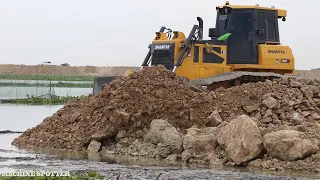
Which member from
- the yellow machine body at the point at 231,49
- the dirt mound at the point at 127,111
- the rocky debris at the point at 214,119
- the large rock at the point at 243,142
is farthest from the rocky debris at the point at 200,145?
the yellow machine body at the point at 231,49

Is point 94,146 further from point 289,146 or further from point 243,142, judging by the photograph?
point 289,146

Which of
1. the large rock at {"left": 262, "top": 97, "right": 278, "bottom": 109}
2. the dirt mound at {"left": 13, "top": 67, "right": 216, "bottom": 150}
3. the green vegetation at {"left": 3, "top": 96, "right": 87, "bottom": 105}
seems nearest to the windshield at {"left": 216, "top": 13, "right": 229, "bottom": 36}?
the dirt mound at {"left": 13, "top": 67, "right": 216, "bottom": 150}

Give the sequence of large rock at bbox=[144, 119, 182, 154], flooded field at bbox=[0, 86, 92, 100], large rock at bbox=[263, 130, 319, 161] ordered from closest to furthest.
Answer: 1. large rock at bbox=[263, 130, 319, 161]
2. large rock at bbox=[144, 119, 182, 154]
3. flooded field at bbox=[0, 86, 92, 100]

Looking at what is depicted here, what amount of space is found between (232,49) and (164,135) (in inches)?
218

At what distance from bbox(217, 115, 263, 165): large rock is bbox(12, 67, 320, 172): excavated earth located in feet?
0.07

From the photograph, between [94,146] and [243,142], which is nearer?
[243,142]

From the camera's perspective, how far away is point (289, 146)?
51.8 ft

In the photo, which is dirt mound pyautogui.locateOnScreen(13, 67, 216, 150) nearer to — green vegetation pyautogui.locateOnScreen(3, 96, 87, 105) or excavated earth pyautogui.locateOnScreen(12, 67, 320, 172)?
excavated earth pyautogui.locateOnScreen(12, 67, 320, 172)

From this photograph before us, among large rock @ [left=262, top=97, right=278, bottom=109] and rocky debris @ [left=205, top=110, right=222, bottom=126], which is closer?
rocky debris @ [left=205, top=110, right=222, bottom=126]

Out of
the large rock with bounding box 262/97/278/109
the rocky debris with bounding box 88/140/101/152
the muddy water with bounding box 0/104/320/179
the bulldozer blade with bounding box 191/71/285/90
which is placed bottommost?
the muddy water with bounding box 0/104/320/179

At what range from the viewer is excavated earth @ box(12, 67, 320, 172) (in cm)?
1589

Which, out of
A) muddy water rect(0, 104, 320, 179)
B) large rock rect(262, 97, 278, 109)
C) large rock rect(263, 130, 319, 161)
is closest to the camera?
muddy water rect(0, 104, 320, 179)

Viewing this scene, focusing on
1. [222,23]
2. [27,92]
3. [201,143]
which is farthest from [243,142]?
[27,92]

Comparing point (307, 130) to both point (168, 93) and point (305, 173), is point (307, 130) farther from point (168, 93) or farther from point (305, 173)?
point (168, 93)
